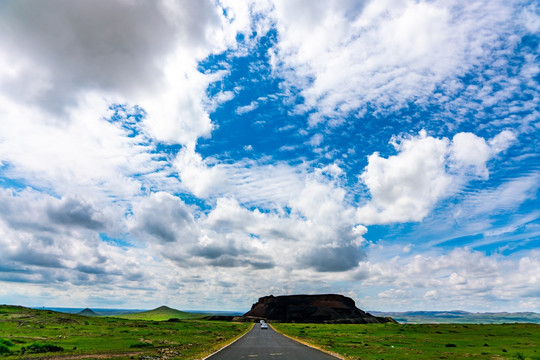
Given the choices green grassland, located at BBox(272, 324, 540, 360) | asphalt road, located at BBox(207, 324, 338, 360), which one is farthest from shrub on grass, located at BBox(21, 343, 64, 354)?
green grassland, located at BBox(272, 324, 540, 360)

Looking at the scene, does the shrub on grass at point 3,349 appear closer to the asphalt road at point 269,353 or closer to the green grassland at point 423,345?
the asphalt road at point 269,353

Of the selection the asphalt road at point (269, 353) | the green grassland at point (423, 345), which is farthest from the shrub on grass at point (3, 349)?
the green grassland at point (423, 345)

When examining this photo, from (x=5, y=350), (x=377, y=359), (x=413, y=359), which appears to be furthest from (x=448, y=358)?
(x=5, y=350)

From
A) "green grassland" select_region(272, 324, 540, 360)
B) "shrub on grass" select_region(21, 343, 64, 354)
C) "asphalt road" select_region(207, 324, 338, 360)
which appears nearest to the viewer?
"asphalt road" select_region(207, 324, 338, 360)

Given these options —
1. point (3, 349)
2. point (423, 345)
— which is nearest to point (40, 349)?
point (3, 349)

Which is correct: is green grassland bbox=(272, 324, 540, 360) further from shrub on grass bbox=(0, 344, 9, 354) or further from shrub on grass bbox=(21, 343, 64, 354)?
shrub on grass bbox=(0, 344, 9, 354)

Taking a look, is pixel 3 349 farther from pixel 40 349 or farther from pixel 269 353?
pixel 269 353

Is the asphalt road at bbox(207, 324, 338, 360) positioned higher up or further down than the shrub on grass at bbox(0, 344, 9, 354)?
higher up

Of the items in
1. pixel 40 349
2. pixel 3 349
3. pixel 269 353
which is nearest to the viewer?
pixel 269 353

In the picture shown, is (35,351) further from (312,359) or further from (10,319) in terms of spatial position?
(10,319)

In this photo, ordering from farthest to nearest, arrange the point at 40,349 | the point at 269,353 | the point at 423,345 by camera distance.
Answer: the point at 423,345, the point at 40,349, the point at 269,353

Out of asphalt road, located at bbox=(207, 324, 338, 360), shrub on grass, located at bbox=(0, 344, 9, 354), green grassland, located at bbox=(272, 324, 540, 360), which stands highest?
green grassland, located at bbox=(272, 324, 540, 360)

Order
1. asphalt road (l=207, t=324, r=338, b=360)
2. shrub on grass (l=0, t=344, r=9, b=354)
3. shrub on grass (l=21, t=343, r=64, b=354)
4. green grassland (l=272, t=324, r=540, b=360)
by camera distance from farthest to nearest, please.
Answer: green grassland (l=272, t=324, r=540, b=360), shrub on grass (l=21, t=343, r=64, b=354), shrub on grass (l=0, t=344, r=9, b=354), asphalt road (l=207, t=324, r=338, b=360)

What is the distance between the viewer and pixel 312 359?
2948cm
